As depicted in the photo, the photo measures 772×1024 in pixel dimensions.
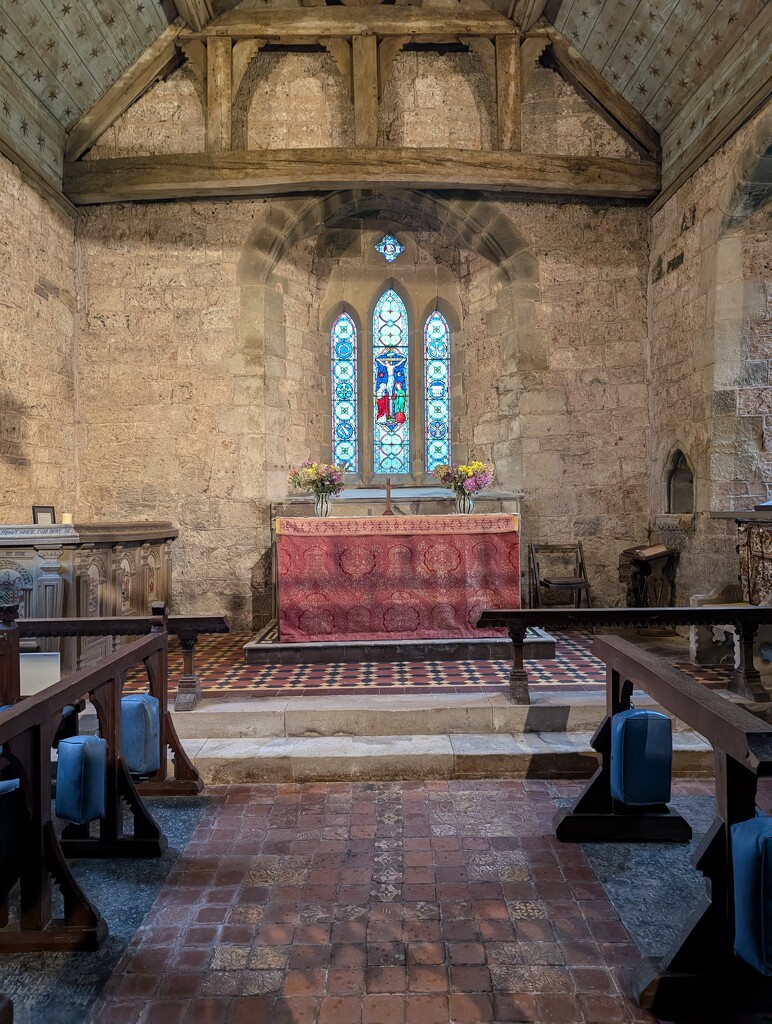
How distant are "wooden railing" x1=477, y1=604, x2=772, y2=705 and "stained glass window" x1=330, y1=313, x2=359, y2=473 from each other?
17.4ft

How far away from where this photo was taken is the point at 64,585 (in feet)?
16.5

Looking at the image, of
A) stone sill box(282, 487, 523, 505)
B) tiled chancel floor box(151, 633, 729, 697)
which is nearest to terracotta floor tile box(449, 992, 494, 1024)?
tiled chancel floor box(151, 633, 729, 697)

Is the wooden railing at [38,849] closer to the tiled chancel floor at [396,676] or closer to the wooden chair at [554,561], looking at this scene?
the tiled chancel floor at [396,676]

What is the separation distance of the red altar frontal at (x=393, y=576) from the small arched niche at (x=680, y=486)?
2.33m

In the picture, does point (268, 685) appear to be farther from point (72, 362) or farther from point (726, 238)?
point (726, 238)

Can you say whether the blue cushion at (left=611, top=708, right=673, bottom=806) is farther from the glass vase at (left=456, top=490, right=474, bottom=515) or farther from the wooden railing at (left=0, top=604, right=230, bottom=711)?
the glass vase at (left=456, top=490, right=474, bottom=515)

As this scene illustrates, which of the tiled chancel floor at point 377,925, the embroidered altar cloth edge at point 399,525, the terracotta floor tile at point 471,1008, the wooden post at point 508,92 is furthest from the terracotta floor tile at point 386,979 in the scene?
the wooden post at point 508,92

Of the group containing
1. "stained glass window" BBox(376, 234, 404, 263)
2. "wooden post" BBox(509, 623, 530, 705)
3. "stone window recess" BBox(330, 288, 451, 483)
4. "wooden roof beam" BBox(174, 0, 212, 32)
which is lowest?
"wooden post" BBox(509, 623, 530, 705)

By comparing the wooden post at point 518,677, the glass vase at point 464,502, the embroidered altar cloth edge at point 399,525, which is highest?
the glass vase at point 464,502

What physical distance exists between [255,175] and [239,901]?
6.95 meters

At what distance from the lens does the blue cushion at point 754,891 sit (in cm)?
178

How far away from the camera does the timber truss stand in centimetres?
734

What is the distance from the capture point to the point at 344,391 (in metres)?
9.30

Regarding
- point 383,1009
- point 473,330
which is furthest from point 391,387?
point 383,1009
